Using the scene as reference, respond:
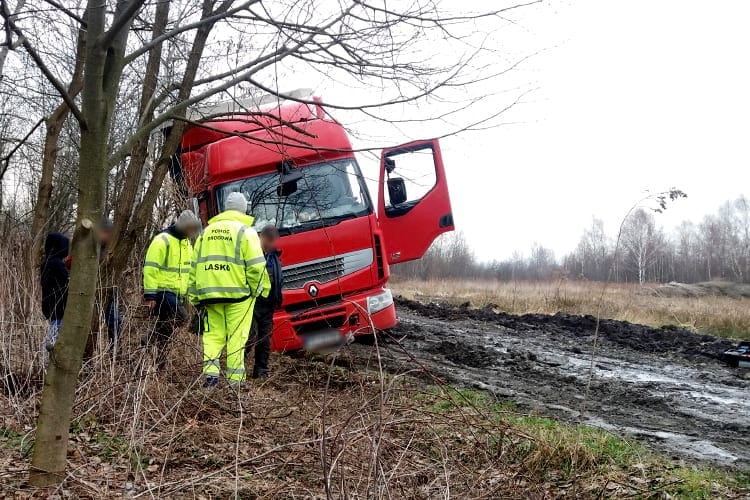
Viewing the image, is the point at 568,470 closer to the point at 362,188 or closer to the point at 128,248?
the point at 128,248

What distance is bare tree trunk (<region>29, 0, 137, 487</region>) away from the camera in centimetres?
279

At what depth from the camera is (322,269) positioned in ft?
24.6

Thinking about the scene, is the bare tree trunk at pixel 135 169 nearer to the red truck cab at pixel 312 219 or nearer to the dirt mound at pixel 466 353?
the red truck cab at pixel 312 219

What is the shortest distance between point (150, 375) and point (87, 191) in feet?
5.68

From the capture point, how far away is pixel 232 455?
3.61 metres

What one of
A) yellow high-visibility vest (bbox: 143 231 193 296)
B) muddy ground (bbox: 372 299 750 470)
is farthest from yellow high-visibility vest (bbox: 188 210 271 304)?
muddy ground (bbox: 372 299 750 470)

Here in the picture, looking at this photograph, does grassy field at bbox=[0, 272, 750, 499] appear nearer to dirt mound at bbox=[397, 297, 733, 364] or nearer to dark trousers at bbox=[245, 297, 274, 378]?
dark trousers at bbox=[245, 297, 274, 378]

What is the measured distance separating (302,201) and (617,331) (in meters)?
7.74

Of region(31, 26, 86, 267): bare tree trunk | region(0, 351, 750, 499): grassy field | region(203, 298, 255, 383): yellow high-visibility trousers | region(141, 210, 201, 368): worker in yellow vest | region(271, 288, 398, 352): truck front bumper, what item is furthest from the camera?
region(271, 288, 398, 352): truck front bumper

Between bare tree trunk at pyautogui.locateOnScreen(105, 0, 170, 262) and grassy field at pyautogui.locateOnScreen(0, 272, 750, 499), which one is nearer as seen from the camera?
grassy field at pyautogui.locateOnScreen(0, 272, 750, 499)

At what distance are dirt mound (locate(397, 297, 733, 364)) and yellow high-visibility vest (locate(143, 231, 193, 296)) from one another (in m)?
7.62

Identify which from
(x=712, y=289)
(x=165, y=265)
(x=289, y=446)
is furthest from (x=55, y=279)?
(x=712, y=289)

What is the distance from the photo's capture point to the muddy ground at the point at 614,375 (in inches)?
202

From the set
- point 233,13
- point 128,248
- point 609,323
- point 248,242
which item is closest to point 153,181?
point 128,248
